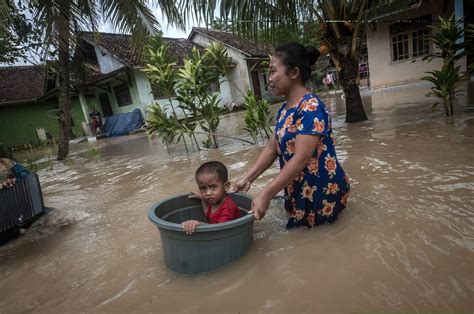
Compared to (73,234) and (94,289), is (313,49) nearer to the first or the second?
(94,289)

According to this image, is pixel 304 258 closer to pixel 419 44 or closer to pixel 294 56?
pixel 294 56

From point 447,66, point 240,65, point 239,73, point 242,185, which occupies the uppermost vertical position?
point 240,65

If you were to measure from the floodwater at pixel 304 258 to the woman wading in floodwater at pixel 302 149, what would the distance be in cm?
19

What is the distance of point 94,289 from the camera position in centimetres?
219

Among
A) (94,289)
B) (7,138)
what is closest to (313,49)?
A: (94,289)

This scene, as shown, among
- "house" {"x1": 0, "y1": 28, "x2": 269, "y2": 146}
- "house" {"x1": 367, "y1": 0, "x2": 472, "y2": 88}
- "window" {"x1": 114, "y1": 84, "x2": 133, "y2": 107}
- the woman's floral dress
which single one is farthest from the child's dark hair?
"window" {"x1": 114, "y1": 84, "x2": 133, "y2": 107}

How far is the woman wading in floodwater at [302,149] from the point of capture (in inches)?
81.4

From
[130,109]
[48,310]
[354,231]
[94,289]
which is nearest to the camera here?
[48,310]

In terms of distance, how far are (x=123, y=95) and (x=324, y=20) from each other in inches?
549

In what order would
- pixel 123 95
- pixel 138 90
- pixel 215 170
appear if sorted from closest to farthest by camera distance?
pixel 215 170 < pixel 138 90 < pixel 123 95

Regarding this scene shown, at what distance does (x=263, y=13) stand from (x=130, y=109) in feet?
44.3

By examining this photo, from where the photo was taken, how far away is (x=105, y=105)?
19156mm

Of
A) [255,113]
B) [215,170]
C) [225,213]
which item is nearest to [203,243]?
[225,213]

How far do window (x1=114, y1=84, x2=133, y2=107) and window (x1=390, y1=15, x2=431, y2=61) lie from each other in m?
12.5
